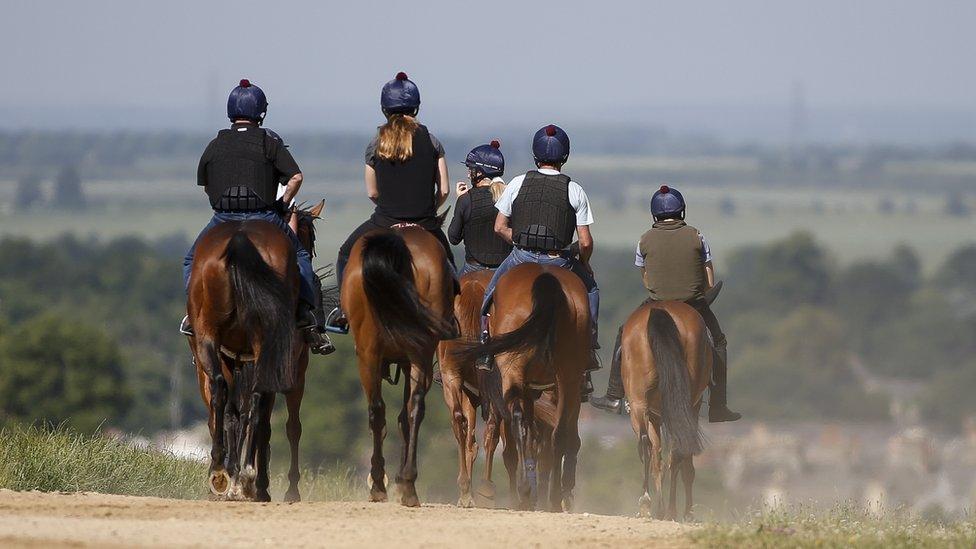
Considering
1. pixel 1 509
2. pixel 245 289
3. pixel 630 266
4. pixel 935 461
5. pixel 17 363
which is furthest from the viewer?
pixel 630 266

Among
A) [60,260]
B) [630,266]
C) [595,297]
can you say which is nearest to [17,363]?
[595,297]

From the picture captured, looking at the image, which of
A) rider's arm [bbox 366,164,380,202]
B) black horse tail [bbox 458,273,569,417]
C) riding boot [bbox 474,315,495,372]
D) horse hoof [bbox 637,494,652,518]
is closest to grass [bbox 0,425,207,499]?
riding boot [bbox 474,315,495,372]

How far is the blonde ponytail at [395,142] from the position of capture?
44.3 feet

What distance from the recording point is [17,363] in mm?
66812

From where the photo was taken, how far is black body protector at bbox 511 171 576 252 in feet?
47.9

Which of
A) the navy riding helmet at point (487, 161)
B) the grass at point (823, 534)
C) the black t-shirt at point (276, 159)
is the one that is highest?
the black t-shirt at point (276, 159)

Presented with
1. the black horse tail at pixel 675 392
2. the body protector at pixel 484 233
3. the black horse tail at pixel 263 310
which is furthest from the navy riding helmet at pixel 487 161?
the black horse tail at pixel 263 310

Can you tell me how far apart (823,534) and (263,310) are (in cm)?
400

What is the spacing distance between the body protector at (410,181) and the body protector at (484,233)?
8.57 feet

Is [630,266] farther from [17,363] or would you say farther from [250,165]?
[250,165]

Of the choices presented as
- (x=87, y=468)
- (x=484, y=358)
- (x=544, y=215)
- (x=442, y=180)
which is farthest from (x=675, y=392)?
(x=87, y=468)

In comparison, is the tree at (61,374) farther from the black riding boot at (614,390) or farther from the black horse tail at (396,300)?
the black horse tail at (396,300)

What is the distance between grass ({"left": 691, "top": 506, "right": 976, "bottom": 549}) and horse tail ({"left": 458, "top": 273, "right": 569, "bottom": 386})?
2044mm

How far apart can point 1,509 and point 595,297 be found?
5120mm
